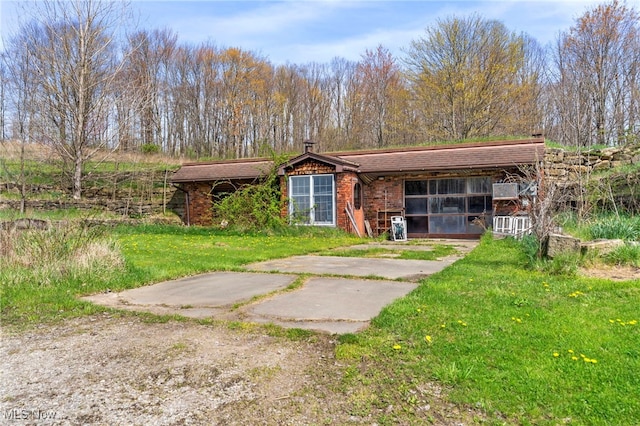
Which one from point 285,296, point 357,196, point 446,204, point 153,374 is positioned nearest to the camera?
point 153,374

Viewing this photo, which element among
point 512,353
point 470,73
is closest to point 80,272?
point 512,353

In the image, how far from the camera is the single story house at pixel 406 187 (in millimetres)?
14867

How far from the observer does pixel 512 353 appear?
10.6 feet

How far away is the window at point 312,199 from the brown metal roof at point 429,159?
0.91 meters

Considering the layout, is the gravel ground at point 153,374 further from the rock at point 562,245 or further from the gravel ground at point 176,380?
the rock at point 562,245

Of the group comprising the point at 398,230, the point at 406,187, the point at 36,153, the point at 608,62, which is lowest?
the point at 398,230

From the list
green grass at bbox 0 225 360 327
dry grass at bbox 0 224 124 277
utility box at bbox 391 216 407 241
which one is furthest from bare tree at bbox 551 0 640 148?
dry grass at bbox 0 224 124 277

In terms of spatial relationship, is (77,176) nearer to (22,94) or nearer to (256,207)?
(22,94)

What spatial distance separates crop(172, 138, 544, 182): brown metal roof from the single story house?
0.03 m

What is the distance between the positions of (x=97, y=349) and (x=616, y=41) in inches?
1091

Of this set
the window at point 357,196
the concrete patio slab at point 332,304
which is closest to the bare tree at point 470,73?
the window at point 357,196

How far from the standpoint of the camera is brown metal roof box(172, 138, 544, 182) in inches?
558

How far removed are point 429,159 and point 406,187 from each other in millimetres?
1399

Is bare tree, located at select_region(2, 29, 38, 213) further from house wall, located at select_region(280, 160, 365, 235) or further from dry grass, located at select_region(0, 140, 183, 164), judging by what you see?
house wall, located at select_region(280, 160, 365, 235)
